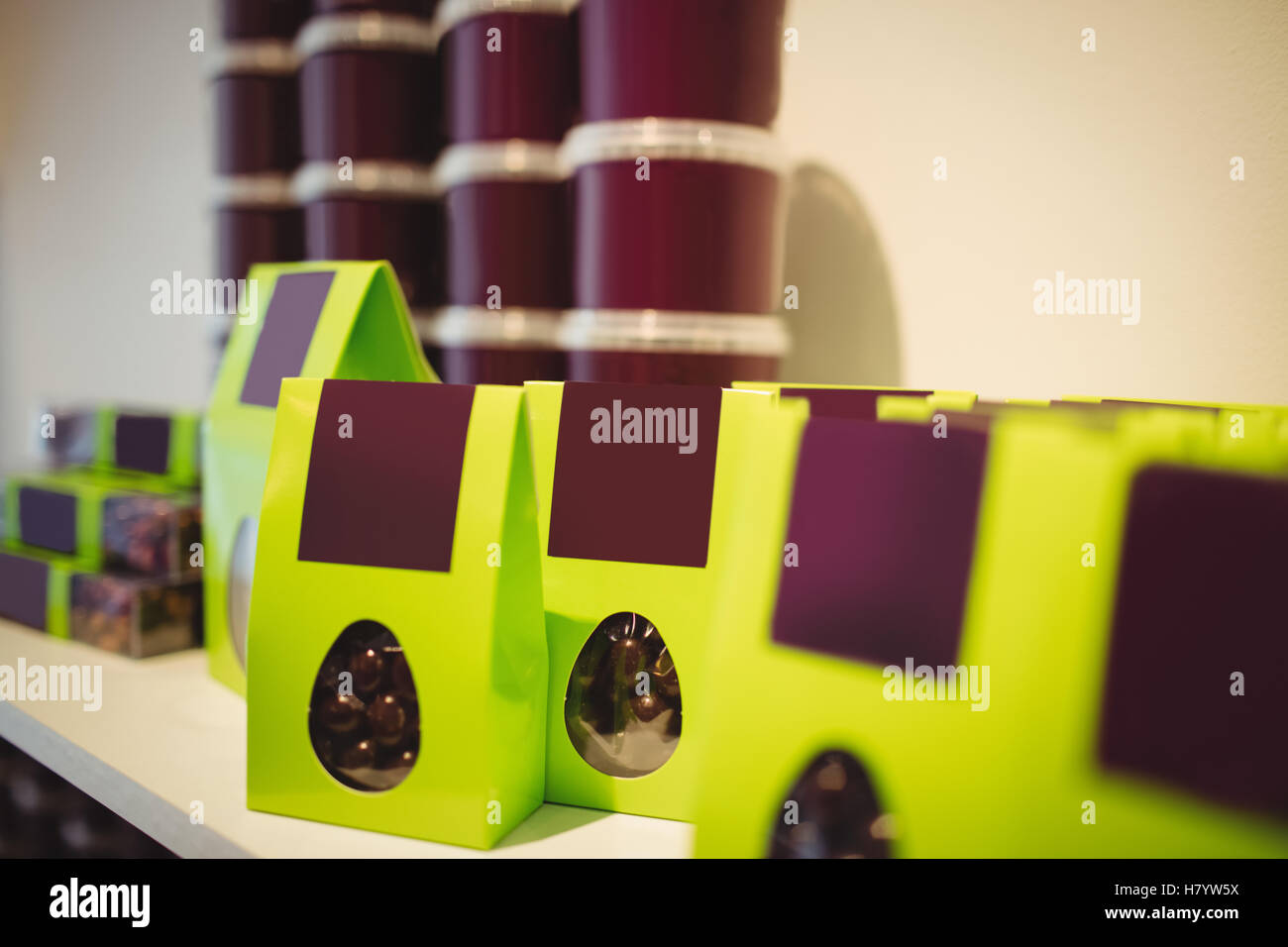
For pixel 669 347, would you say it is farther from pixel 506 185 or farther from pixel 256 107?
pixel 256 107

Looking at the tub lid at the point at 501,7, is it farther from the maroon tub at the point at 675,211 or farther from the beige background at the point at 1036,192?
the beige background at the point at 1036,192

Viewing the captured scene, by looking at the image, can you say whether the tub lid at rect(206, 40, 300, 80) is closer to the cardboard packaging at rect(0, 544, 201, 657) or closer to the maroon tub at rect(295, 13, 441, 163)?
the maroon tub at rect(295, 13, 441, 163)

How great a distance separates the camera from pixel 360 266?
28.4 inches

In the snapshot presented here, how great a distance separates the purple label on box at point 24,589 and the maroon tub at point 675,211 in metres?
0.66

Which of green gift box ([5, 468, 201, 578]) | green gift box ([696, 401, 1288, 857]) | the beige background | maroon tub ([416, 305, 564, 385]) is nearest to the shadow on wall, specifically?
the beige background

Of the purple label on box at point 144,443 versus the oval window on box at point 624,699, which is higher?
the purple label on box at point 144,443

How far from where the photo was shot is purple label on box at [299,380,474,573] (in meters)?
0.54

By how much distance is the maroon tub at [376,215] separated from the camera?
1.06 metres

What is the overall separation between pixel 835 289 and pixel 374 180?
593mm

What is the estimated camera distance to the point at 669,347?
2.68 feet

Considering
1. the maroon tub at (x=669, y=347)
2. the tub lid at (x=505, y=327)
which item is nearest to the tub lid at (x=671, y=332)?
the maroon tub at (x=669, y=347)

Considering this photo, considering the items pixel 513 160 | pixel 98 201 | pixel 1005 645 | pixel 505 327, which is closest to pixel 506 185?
pixel 513 160
